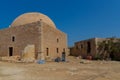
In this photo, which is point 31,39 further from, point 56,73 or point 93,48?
point 56,73

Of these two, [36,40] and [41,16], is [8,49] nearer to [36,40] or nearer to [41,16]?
[36,40]

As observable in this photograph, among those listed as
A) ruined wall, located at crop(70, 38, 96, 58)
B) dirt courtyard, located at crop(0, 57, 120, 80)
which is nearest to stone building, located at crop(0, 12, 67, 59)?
ruined wall, located at crop(70, 38, 96, 58)

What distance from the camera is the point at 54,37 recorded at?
24016 millimetres

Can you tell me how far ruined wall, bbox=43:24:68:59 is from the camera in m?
21.9

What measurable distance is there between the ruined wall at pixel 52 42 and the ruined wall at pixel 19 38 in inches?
49.0

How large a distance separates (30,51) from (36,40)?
169 cm

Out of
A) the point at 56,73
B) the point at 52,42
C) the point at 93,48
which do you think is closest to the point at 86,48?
the point at 93,48

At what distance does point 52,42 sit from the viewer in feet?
76.6

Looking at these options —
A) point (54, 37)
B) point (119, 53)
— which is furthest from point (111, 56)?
point (54, 37)

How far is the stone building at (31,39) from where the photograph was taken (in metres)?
20.9

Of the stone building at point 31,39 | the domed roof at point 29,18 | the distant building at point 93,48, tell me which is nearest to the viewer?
the stone building at point 31,39

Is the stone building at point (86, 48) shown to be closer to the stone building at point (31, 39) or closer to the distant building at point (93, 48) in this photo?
the distant building at point (93, 48)

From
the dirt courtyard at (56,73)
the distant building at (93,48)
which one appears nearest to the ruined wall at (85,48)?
the distant building at (93,48)

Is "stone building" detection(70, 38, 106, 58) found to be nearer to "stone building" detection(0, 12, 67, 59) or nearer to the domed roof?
"stone building" detection(0, 12, 67, 59)
